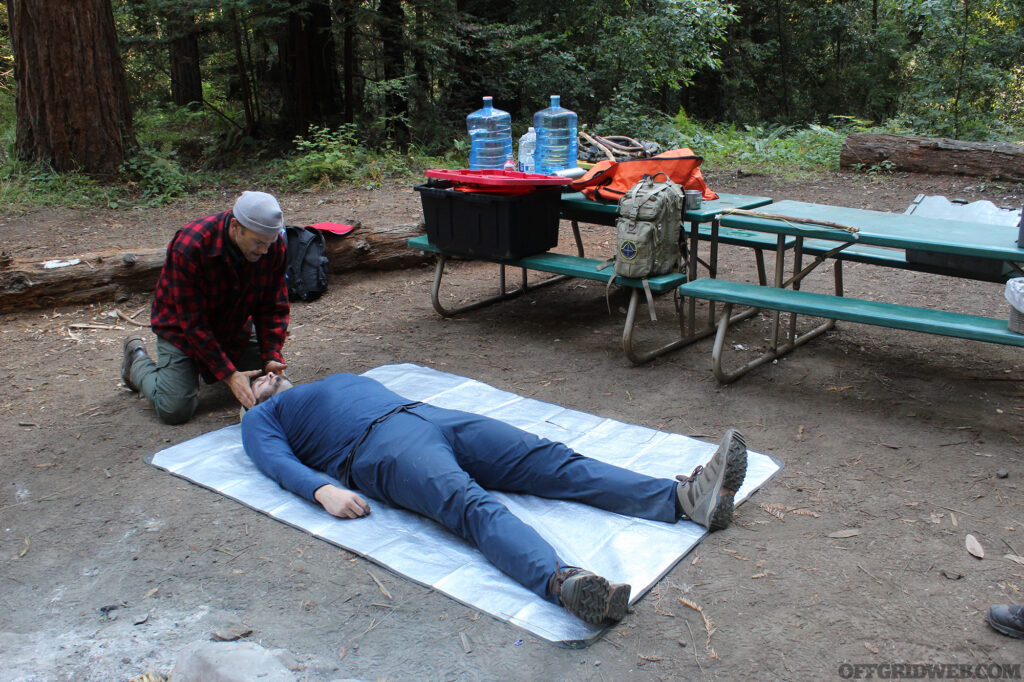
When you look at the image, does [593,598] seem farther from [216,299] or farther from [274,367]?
[216,299]

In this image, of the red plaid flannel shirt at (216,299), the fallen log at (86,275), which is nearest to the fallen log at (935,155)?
the fallen log at (86,275)

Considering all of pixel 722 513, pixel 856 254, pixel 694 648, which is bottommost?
pixel 694 648

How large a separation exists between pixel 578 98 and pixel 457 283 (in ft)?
21.7

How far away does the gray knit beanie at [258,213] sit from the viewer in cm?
377

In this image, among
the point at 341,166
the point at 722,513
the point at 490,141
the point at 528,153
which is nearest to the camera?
the point at 722,513

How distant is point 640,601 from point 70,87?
8.30 m

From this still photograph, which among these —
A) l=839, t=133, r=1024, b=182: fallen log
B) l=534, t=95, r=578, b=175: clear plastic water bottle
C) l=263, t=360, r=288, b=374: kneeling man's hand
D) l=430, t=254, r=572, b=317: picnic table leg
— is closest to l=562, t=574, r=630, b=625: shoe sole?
l=263, t=360, r=288, b=374: kneeling man's hand

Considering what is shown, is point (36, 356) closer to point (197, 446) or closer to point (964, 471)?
point (197, 446)

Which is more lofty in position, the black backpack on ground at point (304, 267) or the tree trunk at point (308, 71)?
the tree trunk at point (308, 71)

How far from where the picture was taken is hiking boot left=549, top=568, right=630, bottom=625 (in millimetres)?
2490

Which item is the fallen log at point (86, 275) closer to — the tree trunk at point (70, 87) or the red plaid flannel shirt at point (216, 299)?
the red plaid flannel shirt at point (216, 299)

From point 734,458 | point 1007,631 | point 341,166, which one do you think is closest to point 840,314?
point 734,458

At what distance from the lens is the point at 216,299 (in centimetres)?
421

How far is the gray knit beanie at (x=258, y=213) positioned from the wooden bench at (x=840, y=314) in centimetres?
222
